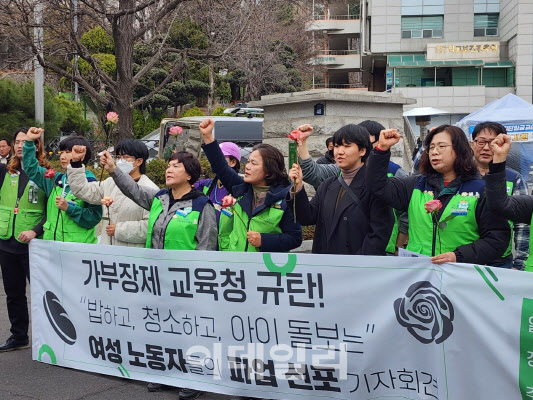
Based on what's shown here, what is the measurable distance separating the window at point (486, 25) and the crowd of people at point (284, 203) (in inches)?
1523

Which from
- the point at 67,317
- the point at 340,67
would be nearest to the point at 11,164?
the point at 67,317

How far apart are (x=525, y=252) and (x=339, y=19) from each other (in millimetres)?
56611

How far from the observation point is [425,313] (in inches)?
161

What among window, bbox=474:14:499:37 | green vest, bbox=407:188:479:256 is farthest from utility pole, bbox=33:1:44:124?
window, bbox=474:14:499:37

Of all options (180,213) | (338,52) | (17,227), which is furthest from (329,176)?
(338,52)

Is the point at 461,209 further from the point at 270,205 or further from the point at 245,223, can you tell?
the point at 245,223

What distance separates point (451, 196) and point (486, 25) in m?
40.9

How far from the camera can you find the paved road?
16.2ft

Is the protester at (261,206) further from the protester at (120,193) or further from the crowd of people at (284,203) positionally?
the protester at (120,193)

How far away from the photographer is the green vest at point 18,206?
599 centimetres

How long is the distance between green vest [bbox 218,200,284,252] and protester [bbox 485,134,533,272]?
4.66 ft

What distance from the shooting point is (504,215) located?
13.5 ft

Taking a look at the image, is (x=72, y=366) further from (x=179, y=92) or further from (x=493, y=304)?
(x=179, y=92)

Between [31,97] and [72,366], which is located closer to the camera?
[72,366]
